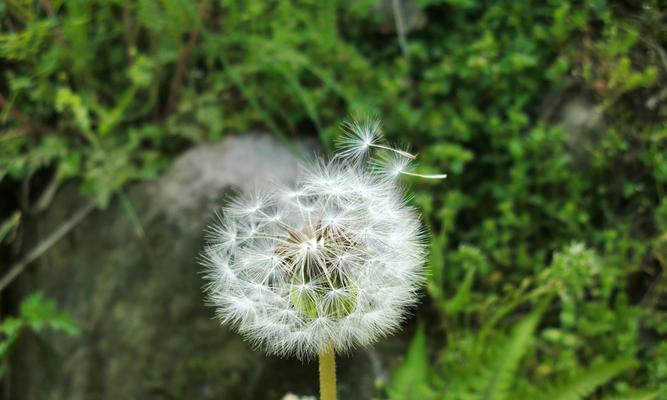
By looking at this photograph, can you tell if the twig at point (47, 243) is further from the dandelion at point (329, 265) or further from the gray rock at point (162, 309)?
the dandelion at point (329, 265)

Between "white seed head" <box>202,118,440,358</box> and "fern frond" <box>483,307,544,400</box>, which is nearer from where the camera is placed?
"white seed head" <box>202,118,440,358</box>

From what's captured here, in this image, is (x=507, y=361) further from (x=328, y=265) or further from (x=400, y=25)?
(x=400, y=25)

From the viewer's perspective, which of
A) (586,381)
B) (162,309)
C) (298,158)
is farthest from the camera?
(298,158)

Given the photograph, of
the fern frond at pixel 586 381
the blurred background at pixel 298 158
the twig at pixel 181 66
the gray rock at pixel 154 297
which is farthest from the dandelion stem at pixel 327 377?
the twig at pixel 181 66

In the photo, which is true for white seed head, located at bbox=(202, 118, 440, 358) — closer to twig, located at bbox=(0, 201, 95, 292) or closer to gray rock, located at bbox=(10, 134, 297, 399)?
gray rock, located at bbox=(10, 134, 297, 399)

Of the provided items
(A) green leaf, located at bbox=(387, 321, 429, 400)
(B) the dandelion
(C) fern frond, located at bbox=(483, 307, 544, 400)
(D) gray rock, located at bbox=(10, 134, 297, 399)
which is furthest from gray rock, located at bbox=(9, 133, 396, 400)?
(B) the dandelion

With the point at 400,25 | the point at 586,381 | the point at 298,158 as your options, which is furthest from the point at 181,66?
the point at 586,381
